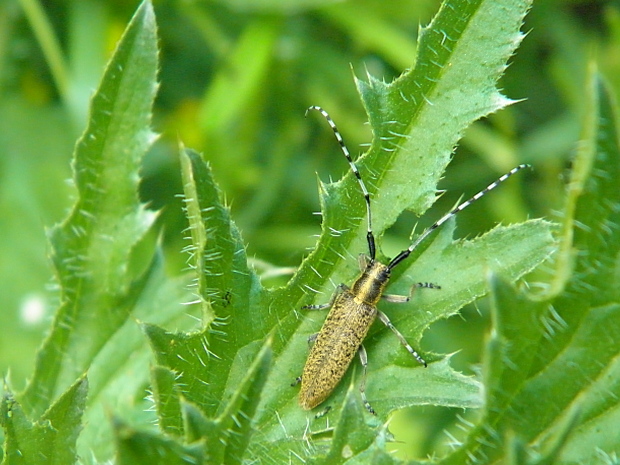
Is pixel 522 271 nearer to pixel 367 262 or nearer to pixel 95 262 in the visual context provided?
pixel 367 262

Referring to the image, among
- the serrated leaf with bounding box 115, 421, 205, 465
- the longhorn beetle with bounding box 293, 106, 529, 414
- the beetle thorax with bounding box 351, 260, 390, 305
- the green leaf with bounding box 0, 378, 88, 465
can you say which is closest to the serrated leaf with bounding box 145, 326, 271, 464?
the serrated leaf with bounding box 115, 421, 205, 465

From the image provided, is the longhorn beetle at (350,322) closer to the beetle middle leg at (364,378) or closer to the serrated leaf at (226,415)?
the beetle middle leg at (364,378)

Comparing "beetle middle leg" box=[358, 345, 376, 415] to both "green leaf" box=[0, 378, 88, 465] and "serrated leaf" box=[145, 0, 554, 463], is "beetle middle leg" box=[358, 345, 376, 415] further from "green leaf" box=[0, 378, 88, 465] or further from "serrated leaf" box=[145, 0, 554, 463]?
"green leaf" box=[0, 378, 88, 465]

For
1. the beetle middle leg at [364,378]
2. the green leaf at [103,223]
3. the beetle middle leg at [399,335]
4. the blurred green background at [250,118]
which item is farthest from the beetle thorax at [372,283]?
the blurred green background at [250,118]

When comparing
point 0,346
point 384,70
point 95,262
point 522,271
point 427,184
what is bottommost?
point 0,346

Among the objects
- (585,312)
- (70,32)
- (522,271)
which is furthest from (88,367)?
(70,32)

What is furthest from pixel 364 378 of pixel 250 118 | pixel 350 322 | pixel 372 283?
pixel 250 118
